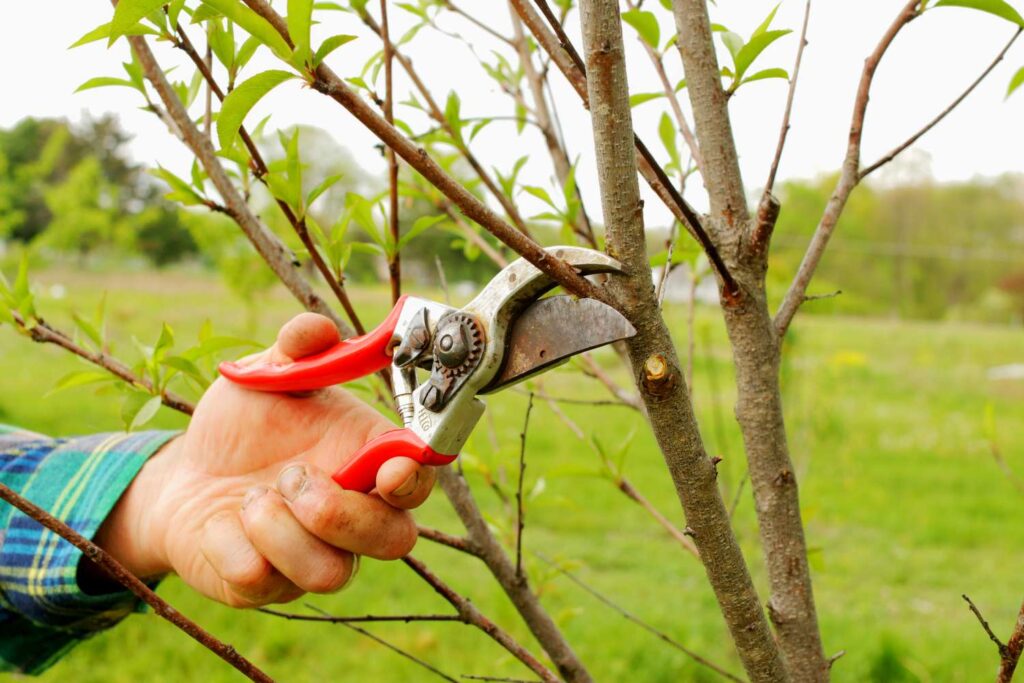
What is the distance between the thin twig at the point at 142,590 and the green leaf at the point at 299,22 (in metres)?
0.67

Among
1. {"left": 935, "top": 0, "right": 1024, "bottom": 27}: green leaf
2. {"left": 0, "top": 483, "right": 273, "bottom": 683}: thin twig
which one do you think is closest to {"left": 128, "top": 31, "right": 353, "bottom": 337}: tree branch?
{"left": 0, "top": 483, "right": 273, "bottom": 683}: thin twig

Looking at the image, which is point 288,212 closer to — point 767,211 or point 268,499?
point 268,499

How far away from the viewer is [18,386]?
32.4ft

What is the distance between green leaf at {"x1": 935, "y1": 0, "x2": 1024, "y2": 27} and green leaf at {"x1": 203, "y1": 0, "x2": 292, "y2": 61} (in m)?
0.90

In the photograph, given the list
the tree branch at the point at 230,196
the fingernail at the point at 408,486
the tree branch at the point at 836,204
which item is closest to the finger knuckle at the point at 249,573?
the fingernail at the point at 408,486

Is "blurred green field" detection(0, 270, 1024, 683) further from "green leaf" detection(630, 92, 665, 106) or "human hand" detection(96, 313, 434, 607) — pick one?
"green leaf" detection(630, 92, 665, 106)

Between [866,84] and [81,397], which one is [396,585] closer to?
[866,84]

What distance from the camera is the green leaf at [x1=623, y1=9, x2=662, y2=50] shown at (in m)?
1.33

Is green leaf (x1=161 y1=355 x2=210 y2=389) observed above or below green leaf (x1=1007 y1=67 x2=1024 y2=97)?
below

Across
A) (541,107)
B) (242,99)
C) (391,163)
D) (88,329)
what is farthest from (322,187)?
(541,107)

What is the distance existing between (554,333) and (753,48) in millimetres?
491

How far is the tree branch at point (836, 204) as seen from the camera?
1.34 meters

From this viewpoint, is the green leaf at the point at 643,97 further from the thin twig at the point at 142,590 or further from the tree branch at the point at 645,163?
the thin twig at the point at 142,590

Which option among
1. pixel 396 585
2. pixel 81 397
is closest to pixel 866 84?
pixel 396 585
